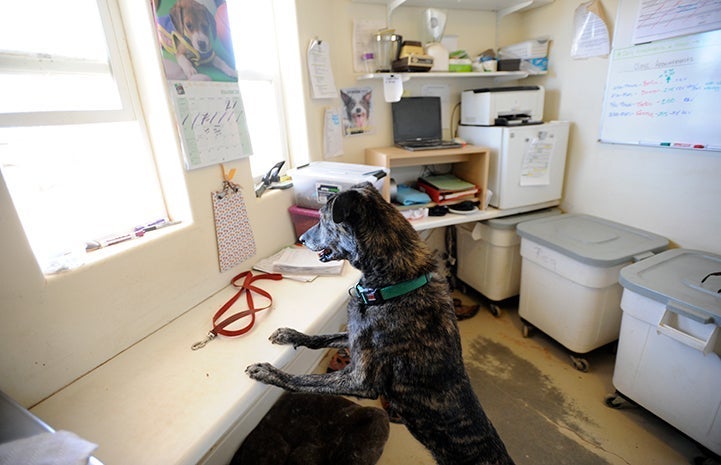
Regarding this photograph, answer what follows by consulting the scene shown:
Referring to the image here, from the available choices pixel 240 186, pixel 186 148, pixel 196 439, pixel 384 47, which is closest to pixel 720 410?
pixel 196 439

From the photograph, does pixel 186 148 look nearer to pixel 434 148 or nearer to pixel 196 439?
pixel 196 439

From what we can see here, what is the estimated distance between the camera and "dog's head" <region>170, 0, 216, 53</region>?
1137 millimetres

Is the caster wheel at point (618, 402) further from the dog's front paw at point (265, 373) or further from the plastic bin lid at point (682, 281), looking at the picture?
the dog's front paw at point (265, 373)

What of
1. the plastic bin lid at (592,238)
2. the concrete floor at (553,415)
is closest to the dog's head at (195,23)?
the concrete floor at (553,415)

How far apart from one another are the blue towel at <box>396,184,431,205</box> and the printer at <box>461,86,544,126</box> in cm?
67

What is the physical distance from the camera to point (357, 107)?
7.48 ft

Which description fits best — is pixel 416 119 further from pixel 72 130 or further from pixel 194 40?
pixel 72 130

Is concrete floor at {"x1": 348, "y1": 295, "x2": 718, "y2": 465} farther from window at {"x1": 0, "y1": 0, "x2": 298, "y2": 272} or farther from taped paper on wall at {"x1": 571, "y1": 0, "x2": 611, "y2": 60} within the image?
taped paper on wall at {"x1": 571, "y1": 0, "x2": 611, "y2": 60}

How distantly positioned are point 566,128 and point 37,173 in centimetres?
273

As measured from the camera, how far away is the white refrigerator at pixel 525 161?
213cm

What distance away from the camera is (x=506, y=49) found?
2.49m

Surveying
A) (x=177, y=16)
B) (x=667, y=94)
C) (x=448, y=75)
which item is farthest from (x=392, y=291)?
(x=667, y=94)

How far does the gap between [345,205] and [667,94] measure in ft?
6.57

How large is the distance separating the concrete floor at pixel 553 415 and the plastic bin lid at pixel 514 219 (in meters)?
0.79
